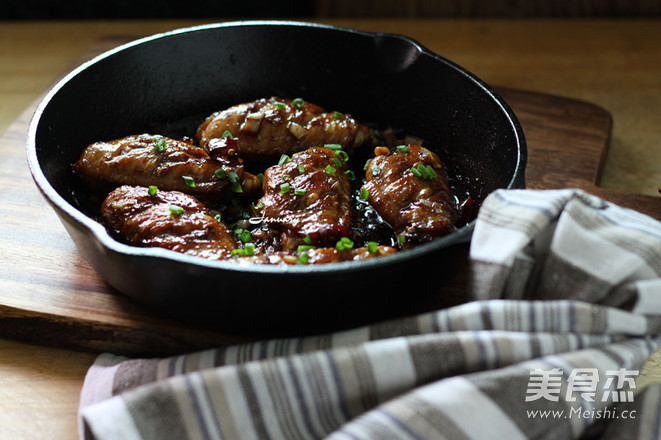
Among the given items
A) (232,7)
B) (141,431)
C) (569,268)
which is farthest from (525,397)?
(232,7)

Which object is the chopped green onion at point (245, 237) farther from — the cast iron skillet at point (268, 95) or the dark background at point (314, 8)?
the dark background at point (314, 8)

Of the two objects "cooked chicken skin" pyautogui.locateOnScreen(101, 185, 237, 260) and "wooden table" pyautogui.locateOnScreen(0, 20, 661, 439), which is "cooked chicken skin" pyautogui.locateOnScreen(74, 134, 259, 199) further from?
"wooden table" pyautogui.locateOnScreen(0, 20, 661, 439)

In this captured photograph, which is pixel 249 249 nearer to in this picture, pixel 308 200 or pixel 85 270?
pixel 308 200

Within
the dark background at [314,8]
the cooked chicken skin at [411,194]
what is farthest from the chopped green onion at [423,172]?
the dark background at [314,8]

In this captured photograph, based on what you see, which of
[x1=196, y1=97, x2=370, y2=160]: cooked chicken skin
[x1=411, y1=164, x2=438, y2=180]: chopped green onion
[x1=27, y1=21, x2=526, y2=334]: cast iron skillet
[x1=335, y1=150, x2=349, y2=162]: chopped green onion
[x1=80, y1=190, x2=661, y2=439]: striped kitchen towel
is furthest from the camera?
[x1=196, y1=97, x2=370, y2=160]: cooked chicken skin

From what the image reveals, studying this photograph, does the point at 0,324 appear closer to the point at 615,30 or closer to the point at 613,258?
the point at 613,258

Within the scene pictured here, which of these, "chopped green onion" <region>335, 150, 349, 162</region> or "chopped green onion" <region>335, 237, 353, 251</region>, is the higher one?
"chopped green onion" <region>335, 237, 353, 251</region>

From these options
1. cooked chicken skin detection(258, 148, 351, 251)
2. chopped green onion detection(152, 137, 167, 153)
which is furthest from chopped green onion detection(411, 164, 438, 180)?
chopped green onion detection(152, 137, 167, 153)
